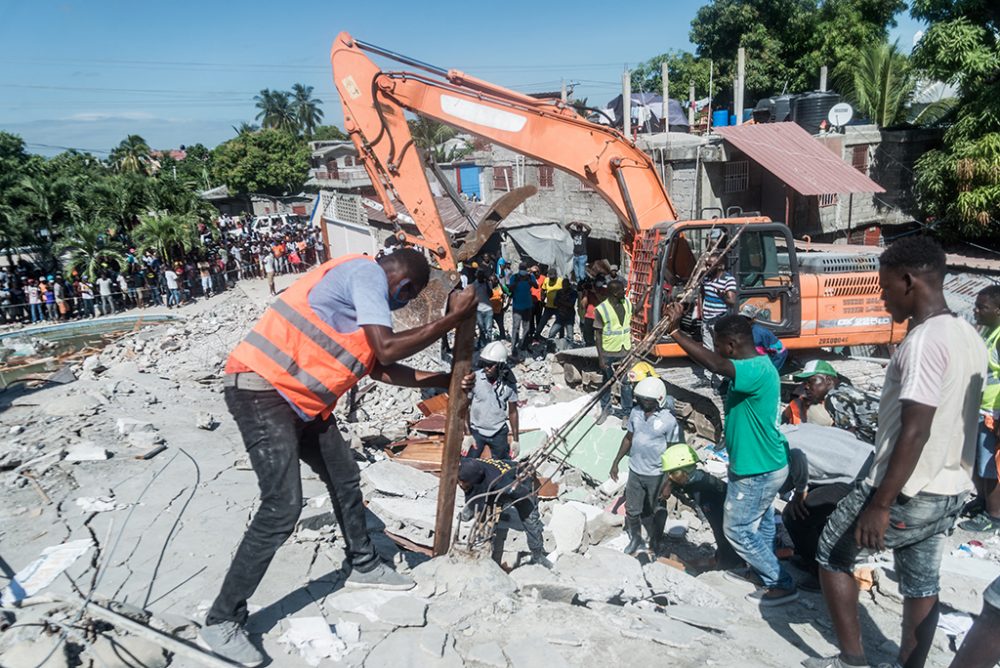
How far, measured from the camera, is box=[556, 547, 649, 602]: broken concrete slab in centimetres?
365

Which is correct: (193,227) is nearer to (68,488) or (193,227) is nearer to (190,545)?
(68,488)

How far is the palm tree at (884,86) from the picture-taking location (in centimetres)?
1595

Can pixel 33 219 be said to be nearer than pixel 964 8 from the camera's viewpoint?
No

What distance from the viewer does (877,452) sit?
2604mm

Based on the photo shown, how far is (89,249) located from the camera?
19.3m

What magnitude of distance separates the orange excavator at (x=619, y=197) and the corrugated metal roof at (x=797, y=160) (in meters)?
4.50

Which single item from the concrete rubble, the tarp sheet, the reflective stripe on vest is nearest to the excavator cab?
the concrete rubble

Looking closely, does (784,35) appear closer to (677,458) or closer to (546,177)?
(546,177)

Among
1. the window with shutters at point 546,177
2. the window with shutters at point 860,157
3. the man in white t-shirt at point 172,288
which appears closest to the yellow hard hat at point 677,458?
the window with shutters at point 860,157

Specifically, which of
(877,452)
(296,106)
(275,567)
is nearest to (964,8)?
(877,452)

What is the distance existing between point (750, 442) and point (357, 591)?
2193mm

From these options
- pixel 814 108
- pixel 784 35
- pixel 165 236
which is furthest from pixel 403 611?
pixel 784 35

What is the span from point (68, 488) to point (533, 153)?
5969 mm

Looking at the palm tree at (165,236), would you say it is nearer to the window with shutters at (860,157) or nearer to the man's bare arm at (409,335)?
the window with shutters at (860,157)
